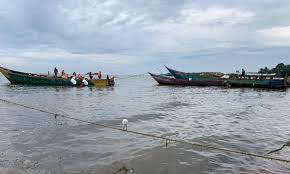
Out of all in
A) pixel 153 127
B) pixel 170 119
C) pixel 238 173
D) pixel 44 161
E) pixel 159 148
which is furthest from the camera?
pixel 170 119

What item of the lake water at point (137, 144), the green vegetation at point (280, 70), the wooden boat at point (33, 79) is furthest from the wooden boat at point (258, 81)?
the lake water at point (137, 144)

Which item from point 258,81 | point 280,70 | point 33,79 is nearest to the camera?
point 33,79

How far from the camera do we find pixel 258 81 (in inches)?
1610

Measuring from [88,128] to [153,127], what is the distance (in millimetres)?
2906

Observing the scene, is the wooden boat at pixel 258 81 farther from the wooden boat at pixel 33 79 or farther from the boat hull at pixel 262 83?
the wooden boat at pixel 33 79

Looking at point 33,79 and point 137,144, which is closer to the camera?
point 137,144

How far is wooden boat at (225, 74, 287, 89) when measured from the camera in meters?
40.4

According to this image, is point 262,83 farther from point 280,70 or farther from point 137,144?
point 137,144

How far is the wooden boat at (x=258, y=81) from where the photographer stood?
4041 centimetres

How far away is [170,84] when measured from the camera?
159 ft

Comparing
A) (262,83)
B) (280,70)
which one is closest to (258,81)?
(262,83)

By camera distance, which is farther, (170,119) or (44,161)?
(170,119)

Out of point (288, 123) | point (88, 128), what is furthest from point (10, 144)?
point (288, 123)

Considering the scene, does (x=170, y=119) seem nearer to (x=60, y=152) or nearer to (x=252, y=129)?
(x=252, y=129)
